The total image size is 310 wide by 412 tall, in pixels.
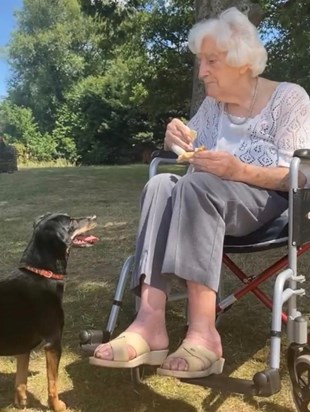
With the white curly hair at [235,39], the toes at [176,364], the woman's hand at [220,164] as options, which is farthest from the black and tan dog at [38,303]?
the white curly hair at [235,39]

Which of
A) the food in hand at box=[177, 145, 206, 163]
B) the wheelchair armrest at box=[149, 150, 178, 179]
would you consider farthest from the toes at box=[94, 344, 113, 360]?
the wheelchair armrest at box=[149, 150, 178, 179]

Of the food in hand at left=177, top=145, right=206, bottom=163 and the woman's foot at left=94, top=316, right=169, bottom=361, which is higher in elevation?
the food in hand at left=177, top=145, right=206, bottom=163

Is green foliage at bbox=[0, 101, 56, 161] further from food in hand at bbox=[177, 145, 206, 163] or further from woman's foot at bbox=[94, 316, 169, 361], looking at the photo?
woman's foot at bbox=[94, 316, 169, 361]

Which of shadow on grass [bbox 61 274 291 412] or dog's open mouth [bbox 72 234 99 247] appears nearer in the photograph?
shadow on grass [bbox 61 274 291 412]

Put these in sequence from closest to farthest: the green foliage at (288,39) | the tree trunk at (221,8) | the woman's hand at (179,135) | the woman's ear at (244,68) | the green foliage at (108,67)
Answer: the woman's ear at (244,68) < the woman's hand at (179,135) < the tree trunk at (221,8) < the green foliage at (288,39) < the green foliage at (108,67)

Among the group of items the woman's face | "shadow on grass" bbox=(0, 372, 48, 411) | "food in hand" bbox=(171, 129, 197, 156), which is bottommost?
"shadow on grass" bbox=(0, 372, 48, 411)

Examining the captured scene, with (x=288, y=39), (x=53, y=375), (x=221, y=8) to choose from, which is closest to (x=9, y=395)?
(x=53, y=375)

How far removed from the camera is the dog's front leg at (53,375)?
6.87 ft

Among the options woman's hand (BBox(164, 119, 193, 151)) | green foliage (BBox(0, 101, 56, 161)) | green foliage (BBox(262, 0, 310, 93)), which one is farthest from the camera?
green foliage (BBox(0, 101, 56, 161))

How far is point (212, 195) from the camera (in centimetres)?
177

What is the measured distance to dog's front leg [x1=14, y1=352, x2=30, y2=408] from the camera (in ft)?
7.02

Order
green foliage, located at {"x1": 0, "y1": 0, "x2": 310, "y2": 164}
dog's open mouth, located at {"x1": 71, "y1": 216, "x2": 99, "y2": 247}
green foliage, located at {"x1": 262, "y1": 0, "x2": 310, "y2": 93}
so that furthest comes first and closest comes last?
→ green foliage, located at {"x1": 0, "y1": 0, "x2": 310, "y2": 164} < green foliage, located at {"x1": 262, "y1": 0, "x2": 310, "y2": 93} < dog's open mouth, located at {"x1": 71, "y1": 216, "x2": 99, "y2": 247}

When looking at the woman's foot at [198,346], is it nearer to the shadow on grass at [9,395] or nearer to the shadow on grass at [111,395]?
the shadow on grass at [111,395]

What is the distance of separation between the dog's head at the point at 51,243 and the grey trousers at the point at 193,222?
0.61 metres
